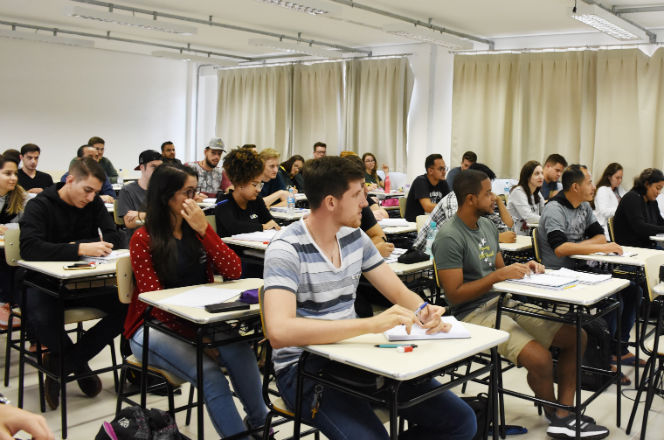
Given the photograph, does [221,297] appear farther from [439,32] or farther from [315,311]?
[439,32]

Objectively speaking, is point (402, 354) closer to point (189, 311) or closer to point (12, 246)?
point (189, 311)

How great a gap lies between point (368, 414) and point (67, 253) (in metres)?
2.01

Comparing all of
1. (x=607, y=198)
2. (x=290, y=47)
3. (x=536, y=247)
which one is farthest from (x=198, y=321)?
(x=290, y=47)

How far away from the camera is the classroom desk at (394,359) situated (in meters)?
1.83

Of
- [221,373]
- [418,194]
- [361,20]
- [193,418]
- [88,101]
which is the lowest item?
[193,418]

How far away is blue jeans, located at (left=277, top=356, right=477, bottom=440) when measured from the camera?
198 cm

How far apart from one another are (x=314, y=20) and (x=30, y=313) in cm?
630

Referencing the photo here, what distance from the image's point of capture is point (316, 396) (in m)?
2.01

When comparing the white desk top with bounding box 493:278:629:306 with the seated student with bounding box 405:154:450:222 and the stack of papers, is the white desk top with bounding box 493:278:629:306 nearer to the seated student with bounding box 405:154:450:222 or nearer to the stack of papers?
the stack of papers

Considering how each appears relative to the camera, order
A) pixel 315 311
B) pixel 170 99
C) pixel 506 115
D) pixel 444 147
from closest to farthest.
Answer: pixel 315 311 < pixel 506 115 < pixel 444 147 < pixel 170 99

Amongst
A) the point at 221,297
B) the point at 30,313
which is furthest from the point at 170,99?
the point at 221,297

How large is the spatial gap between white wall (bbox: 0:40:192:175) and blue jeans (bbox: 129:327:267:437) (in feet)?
31.8

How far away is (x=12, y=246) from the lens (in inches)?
133

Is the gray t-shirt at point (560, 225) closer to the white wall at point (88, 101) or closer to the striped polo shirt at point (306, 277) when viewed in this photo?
the striped polo shirt at point (306, 277)
